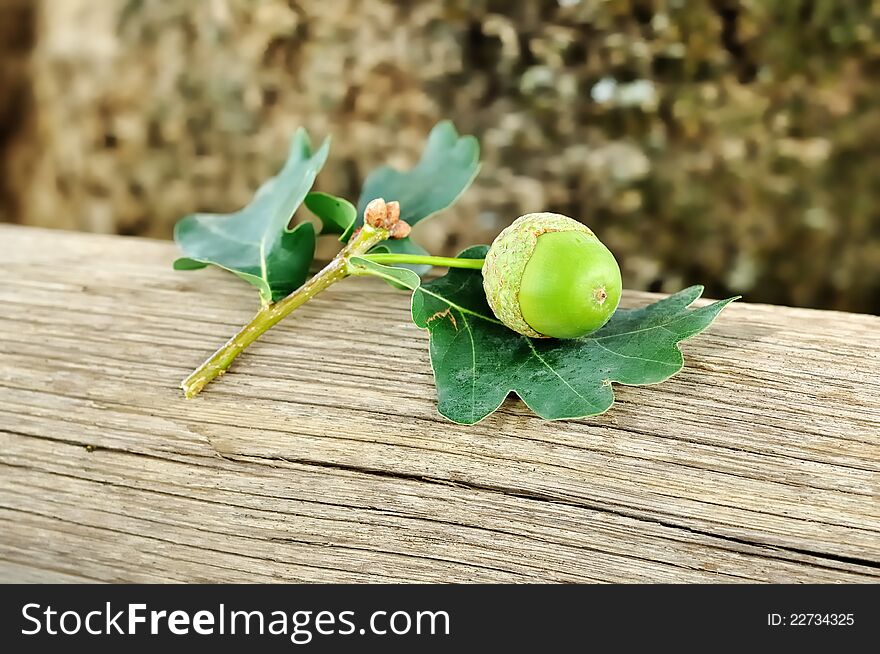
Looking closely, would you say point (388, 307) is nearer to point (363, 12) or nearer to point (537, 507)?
point (537, 507)

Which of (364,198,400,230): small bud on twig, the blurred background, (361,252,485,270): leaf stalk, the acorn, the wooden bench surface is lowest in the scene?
the wooden bench surface

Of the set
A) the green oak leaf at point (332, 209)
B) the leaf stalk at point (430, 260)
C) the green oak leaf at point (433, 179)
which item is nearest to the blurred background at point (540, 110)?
the green oak leaf at point (433, 179)

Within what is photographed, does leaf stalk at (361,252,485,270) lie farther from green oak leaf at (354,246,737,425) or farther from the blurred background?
the blurred background

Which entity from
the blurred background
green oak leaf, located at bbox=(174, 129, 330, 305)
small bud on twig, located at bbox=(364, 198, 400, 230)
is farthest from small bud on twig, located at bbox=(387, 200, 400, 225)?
the blurred background

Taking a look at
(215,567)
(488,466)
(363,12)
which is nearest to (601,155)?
(363,12)

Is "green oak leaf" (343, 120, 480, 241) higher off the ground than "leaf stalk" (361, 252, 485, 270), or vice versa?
"green oak leaf" (343, 120, 480, 241)

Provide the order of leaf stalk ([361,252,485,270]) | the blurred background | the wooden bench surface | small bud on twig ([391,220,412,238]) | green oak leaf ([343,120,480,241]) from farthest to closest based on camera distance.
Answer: the blurred background < green oak leaf ([343,120,480,241]) < small bud on twig ([391,220,412,238]) < leaf stalk ([361,252,485,270]) < the wooden bench surface

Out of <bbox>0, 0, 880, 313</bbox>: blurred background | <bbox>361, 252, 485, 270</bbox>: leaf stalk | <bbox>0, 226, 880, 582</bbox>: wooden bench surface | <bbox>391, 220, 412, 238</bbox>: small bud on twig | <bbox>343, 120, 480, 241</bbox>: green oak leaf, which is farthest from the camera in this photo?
<bbox>0, 0, 880, 313</bbox>: blurred background
